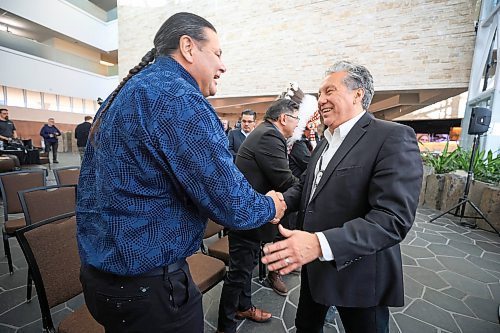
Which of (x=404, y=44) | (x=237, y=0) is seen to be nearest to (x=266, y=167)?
(x=404, y=44)

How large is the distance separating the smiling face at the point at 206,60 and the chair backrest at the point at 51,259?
4.03 feet

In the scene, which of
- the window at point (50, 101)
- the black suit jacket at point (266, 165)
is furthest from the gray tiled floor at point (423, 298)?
the window at point (50, 101)

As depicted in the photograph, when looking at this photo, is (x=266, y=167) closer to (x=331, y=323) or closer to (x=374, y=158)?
(x=374, y=158)

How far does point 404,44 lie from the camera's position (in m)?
8.98

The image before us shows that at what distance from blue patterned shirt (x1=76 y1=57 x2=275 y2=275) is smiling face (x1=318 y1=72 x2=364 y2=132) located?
26.2 inches

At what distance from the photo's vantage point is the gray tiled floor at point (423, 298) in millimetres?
2129

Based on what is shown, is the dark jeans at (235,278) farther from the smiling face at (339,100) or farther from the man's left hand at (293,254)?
the smiling face at (339,100)

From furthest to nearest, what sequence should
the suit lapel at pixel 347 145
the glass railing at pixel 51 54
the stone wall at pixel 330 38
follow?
1. the glass railing at pixel 51 54
2. the stone wall at pixel 330 38
3. the suit lapel at pixel 347 145

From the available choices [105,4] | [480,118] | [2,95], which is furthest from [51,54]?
[480,118]

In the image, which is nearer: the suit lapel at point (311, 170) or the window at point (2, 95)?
the suit lapel at point (311, 170)

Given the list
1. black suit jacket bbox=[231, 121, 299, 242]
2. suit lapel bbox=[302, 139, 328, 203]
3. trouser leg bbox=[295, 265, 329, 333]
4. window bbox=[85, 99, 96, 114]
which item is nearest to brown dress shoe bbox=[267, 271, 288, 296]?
black suit jacket bbox=[231, 121, 299, 242]

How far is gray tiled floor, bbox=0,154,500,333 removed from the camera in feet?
6.98

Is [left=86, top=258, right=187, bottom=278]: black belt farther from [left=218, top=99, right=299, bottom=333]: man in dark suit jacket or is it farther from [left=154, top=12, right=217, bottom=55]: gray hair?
[left=218, top=99, right=299, bottom=333]: man in dark suit jacket

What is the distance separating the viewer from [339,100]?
124 cm
